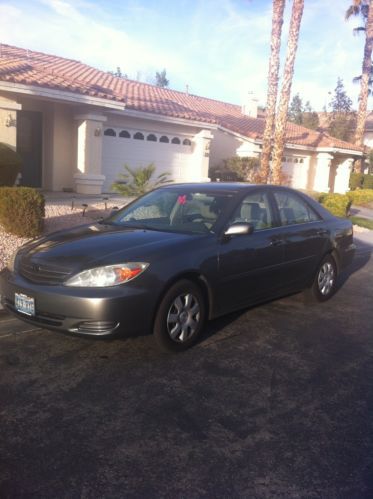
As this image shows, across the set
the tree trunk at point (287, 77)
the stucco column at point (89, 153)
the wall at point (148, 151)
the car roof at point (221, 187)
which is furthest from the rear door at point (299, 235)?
the tree trunk at point (287, 77)

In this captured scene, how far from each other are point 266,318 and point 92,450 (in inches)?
124

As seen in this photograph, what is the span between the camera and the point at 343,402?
12.1 feet

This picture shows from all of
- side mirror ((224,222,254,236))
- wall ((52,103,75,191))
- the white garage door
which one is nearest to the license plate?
side mirror ((224,222,254,236))

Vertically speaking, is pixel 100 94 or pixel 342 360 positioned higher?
pixel 100 94

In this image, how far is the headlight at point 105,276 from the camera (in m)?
3.93

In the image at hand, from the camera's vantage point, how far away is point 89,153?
49.6ft

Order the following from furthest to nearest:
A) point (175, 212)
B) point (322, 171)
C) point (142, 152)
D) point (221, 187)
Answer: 1. point (322, 171)
2. point (142, 152)
3. point (221, 187)
4. point (175, 212)

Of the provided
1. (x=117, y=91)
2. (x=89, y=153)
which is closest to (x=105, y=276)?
(x=89, y=153)

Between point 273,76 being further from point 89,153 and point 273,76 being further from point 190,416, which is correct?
point 190,416

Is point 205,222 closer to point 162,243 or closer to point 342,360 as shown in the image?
point 162,243

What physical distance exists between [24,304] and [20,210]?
446cm

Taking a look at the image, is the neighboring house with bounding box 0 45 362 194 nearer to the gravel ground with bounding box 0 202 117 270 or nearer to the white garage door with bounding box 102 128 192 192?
the white garage door with bounding box 102 128 192 192

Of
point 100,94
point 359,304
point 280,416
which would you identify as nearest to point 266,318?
point 359,304

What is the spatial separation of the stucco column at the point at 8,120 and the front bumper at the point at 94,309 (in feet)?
33.7
